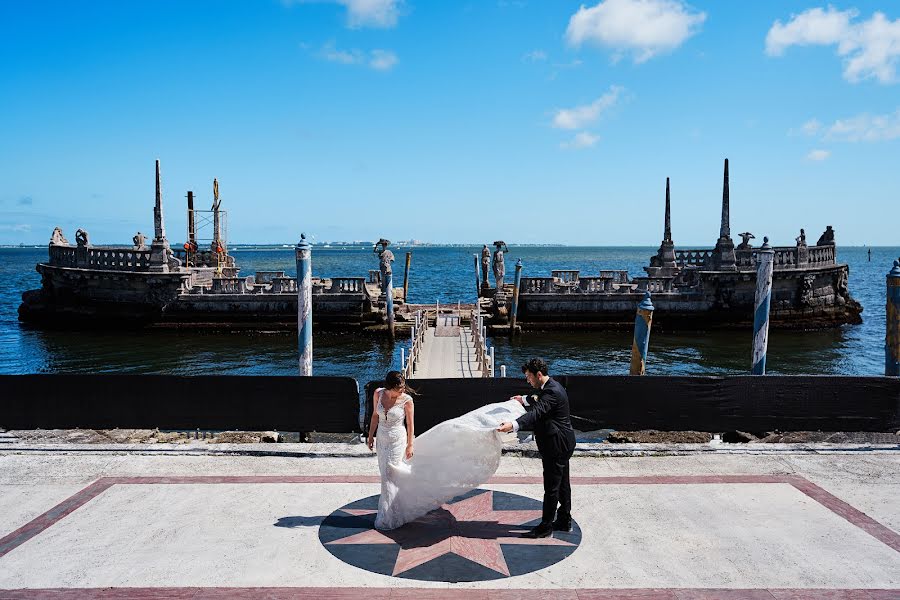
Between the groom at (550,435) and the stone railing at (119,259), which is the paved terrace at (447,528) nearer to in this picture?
the groom at (550,435)

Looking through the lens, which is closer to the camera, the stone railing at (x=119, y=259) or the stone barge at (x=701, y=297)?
the stone barge at (x=701, y=297)

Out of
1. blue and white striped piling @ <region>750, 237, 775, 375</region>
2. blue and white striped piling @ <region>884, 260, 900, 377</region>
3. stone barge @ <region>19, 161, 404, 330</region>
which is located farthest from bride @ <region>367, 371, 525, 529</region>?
stone barge @ <region>19, 161, 404, 330</region>

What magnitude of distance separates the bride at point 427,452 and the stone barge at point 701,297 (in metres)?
31.0

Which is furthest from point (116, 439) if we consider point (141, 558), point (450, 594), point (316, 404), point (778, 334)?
point (778, 334)

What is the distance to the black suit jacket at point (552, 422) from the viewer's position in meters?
7.14

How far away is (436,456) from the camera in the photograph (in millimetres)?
7434

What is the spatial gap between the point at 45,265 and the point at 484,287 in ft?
96.0

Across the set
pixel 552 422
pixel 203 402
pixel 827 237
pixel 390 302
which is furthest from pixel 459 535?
pixel 827 237

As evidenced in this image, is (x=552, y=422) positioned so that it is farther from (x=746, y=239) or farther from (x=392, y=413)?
(x=746, y=239)

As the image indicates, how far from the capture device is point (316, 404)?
36.8 ft

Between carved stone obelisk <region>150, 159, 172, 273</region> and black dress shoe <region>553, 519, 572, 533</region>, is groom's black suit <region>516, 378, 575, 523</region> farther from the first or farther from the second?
carved stone obelisk <region>150, 159, 172, 273</region>

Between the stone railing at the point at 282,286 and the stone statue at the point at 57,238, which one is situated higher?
the stone statue at the point at 57,238

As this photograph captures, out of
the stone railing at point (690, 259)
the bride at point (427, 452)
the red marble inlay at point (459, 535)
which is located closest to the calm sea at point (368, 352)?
the stone railing at point (690, 259)

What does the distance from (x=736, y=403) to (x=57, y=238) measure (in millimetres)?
45844
